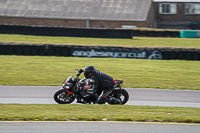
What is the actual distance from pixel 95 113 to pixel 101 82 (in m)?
1.57

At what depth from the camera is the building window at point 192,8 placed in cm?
4747

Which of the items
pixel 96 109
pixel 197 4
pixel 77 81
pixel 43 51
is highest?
pixel 197 4

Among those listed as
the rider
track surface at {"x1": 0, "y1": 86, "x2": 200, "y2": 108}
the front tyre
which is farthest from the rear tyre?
the front tyre

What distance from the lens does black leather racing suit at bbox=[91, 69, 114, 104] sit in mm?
10023

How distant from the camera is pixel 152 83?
15.3m

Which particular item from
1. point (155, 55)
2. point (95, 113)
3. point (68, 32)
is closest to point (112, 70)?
point (155, 55)

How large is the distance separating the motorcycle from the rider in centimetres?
13

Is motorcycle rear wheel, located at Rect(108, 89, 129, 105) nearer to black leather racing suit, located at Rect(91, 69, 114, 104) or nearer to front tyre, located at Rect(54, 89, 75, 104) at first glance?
black leather racing suit, located at Rect(91, 69, 114, 104)

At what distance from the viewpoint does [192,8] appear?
47.8m

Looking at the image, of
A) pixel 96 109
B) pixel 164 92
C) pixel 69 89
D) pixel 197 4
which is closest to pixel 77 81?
pixel 69 89

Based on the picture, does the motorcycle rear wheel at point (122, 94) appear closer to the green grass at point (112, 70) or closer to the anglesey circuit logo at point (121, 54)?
the green grass at point (112, 70)

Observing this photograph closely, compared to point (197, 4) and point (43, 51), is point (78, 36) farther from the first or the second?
point (197, 4)

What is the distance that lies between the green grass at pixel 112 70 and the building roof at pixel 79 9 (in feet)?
66.4

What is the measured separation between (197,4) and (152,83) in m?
35.1
